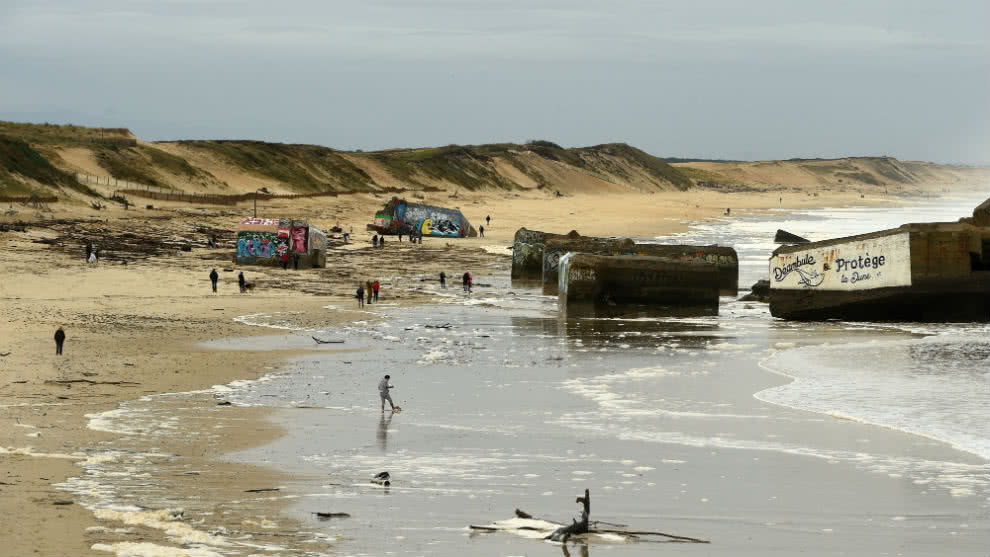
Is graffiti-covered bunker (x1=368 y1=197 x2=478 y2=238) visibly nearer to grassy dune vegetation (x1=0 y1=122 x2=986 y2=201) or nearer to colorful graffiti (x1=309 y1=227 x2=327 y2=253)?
grassy dune vegetation (x1=0 y1=122 x2=986 y2=201)

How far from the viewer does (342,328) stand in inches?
1144

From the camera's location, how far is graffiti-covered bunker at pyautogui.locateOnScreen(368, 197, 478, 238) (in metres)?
69.6

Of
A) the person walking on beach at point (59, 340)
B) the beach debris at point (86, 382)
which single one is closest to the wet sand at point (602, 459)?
the beach debris at point (86, 382)

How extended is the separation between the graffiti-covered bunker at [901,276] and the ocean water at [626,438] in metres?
1.60

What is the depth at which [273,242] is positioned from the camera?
152 feet

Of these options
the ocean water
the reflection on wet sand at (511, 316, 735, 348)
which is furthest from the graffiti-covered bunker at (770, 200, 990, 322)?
the reflection on wet sand at (511, 316, 735, 348)

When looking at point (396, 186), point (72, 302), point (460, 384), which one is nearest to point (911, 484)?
point (460, 384)

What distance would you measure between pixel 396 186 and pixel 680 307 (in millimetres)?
97960

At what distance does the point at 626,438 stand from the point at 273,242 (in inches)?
1291

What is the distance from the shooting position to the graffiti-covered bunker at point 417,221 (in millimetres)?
69562

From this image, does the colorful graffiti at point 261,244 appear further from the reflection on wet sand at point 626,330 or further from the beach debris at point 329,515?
the beach debris at point 329,515

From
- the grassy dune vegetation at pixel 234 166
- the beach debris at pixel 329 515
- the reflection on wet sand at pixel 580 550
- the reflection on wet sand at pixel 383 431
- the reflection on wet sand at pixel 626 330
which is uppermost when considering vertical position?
the grassy dune vegetation at pixel 234 166

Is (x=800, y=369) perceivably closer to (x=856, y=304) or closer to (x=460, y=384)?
(x=460, y=384)

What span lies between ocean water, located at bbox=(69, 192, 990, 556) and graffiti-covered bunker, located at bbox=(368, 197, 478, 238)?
134 feet
